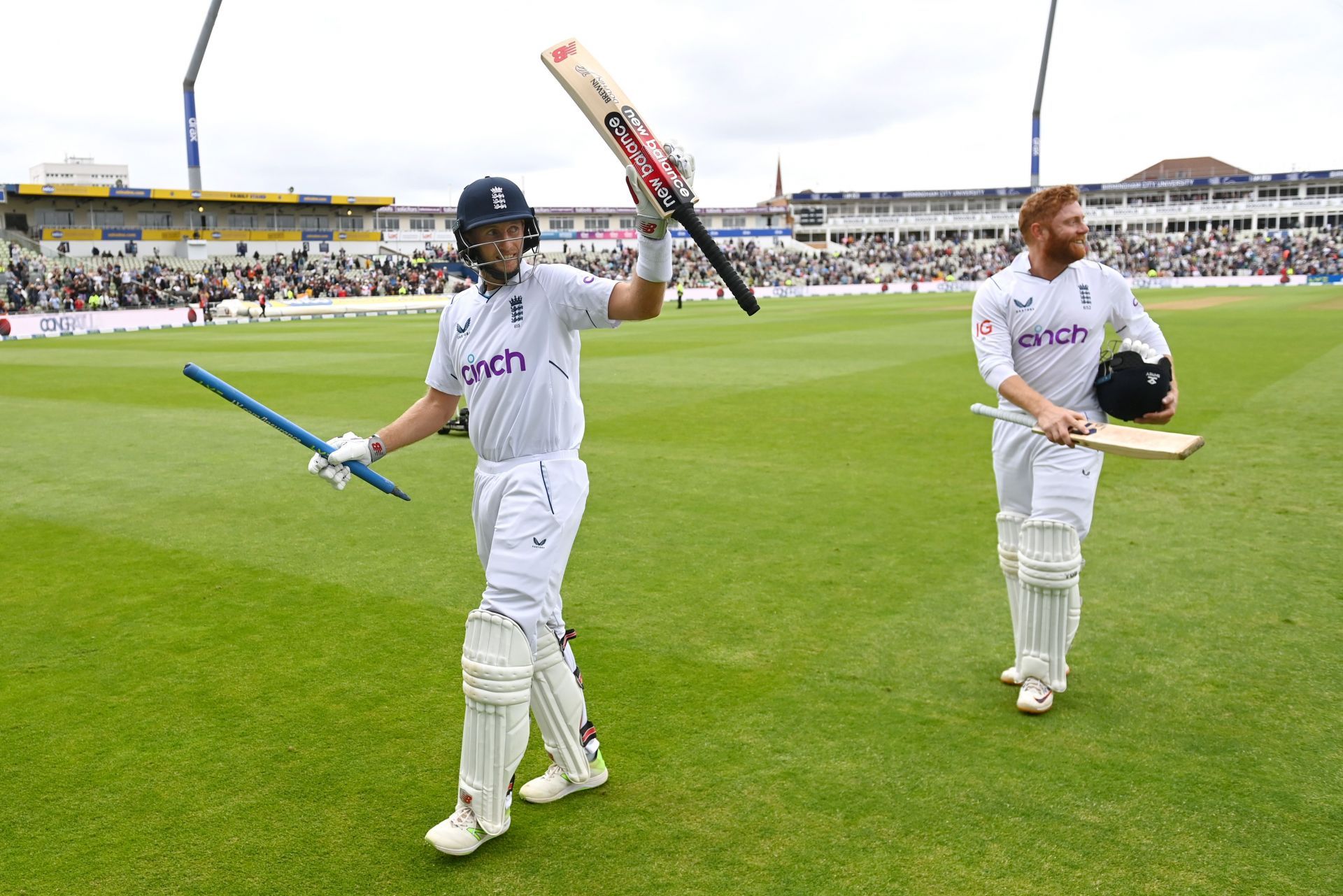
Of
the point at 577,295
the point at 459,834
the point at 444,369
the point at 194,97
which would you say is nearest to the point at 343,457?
the point at 444,369

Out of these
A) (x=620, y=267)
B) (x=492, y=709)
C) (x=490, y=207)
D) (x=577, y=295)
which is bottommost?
(x=492, y=709)

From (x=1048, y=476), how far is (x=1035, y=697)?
1120 millimetres

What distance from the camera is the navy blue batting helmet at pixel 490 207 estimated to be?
399 centimetres

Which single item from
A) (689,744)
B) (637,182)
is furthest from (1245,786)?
(637,182)

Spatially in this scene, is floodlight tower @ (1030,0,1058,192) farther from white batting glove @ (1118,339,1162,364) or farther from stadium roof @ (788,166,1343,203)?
white batting glove @ (1118,339,1162,364)

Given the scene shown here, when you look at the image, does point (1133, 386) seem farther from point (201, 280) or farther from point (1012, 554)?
point (201, 280)

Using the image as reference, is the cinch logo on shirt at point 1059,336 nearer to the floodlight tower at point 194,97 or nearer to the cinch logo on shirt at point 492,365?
the cinch logo on shirt at point 492,365

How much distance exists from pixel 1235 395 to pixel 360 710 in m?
14.5

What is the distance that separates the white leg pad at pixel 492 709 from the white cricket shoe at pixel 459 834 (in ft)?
0.10

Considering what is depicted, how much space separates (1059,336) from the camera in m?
5.15

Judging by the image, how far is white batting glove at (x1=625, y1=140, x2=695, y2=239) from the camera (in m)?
3.75

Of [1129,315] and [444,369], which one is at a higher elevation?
[1129,315]

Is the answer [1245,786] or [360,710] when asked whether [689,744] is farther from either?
[1245,786]

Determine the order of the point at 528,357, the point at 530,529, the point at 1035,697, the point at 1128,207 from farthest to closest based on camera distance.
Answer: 1. the point at 1128,207
2. the point at 1035,697
3. the point at 528,357
4. the point at 530,529
